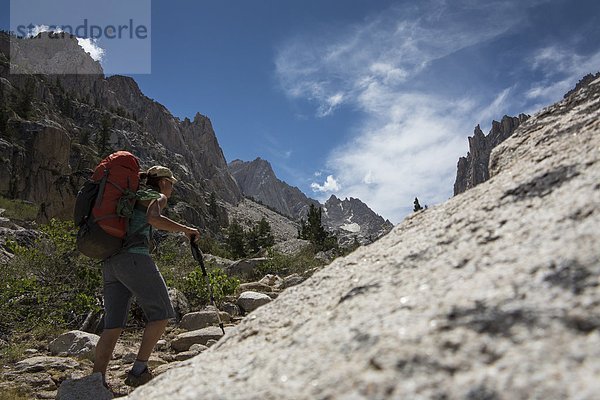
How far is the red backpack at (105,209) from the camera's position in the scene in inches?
151

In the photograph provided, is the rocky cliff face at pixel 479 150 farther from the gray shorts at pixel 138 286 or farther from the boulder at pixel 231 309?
the gray shorts at pixel 138 286

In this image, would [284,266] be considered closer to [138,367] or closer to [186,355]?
[186,355]

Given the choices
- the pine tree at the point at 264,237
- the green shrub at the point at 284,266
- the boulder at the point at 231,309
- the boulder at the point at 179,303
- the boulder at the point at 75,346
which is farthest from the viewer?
the pine tree at the point at 264,237

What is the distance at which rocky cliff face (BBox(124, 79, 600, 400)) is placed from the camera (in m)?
1.01

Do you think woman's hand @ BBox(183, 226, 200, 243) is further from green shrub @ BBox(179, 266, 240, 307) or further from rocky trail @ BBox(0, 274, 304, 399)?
green shrub @ BBox(179, 266, 240, 307)

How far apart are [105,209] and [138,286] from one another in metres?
0.83

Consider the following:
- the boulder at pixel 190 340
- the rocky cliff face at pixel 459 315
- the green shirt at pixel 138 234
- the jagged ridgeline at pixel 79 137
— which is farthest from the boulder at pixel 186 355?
the rocky cliff face at pixel 459 315

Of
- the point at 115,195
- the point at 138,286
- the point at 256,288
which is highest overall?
the point at 115,195

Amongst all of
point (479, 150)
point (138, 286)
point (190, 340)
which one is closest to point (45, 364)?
point (190, 340)

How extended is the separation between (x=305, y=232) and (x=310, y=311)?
46.6 metres

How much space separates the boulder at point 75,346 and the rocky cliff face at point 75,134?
104 inches

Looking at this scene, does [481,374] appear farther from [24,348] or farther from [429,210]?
[24,348]

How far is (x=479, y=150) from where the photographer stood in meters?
142

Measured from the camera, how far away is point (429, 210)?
101 inches
